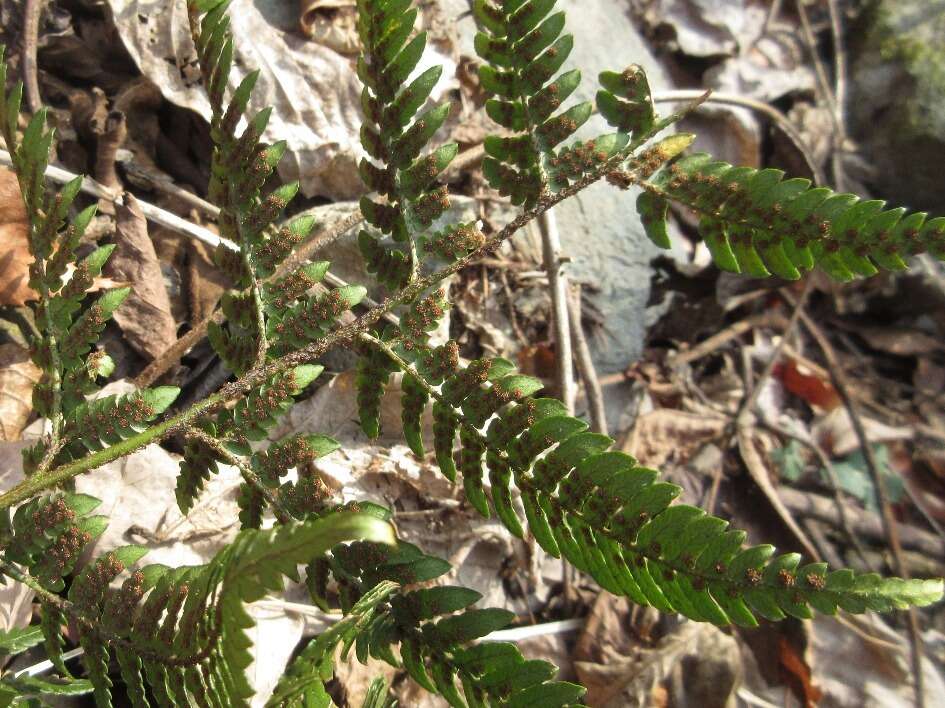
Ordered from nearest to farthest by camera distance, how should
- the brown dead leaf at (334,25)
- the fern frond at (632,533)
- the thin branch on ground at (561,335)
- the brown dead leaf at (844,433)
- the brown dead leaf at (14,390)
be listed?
the fern frond at (632,533), the brown dead leaf at (14,390), the thin branch on ground at (561,335), the brown dead leaf at (334,25), the brown dead leaf at (844,433)

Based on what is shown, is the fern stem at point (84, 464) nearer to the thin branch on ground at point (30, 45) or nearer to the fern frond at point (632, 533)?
the fern frond at point (632, 533)

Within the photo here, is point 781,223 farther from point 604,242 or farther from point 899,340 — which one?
point 899,340

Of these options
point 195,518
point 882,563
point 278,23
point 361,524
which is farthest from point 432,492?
point 882,563

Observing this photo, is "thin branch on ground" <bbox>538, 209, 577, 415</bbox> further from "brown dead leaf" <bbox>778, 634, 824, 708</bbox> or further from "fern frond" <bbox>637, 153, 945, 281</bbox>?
"brown dead leaf" <bbox>778, 634, 824, 708</bbox>

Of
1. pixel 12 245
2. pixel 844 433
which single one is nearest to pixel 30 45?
pixel 12 245

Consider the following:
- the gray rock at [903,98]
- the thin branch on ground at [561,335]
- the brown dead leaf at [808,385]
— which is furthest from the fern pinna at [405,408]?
the gray rock at [903,98]

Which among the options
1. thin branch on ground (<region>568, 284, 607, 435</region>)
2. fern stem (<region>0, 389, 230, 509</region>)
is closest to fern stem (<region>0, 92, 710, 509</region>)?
fern stem (<region>0, 389, 230, 509</region>)
